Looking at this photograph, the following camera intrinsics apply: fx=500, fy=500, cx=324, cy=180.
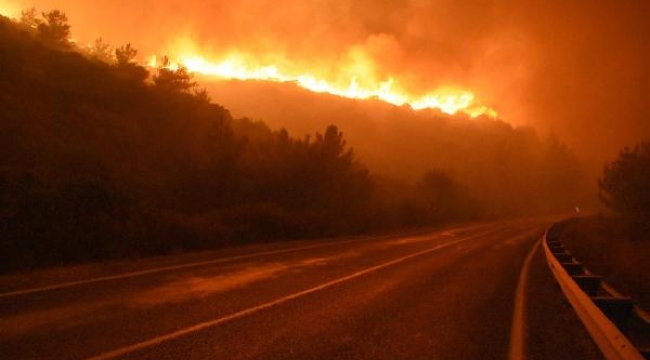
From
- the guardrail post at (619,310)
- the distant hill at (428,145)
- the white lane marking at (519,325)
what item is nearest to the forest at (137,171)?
the white lane marking at (519,325)

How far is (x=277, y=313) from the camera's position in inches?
289

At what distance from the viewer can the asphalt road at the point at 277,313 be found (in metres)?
5.53

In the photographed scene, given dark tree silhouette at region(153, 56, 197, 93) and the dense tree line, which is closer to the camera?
the dense tree line

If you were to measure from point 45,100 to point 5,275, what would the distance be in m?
27.2

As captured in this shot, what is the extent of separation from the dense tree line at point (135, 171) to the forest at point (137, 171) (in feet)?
0.21

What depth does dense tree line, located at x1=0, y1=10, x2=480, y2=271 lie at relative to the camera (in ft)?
44.2

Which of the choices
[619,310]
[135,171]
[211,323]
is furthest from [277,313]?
[135,171]

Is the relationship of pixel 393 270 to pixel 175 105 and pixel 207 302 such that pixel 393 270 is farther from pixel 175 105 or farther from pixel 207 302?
pixel 175 105

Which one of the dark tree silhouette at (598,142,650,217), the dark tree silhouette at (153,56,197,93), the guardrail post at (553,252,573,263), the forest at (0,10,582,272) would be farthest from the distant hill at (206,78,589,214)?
the guardrail post at (553,252,573,263)

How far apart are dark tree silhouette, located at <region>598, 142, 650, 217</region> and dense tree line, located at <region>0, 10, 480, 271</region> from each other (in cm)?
1908

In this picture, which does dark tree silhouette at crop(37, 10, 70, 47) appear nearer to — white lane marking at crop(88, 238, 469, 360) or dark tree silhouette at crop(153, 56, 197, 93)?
dark tree silhouette at crop(153, 56, 197, 93)

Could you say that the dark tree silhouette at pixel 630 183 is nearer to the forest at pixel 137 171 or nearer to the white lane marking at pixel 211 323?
the forest at pixel 137 171

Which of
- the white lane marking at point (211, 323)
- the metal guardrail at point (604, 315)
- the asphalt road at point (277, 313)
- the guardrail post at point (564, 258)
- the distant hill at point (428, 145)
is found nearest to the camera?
the metal guardrail at point (604, 315)

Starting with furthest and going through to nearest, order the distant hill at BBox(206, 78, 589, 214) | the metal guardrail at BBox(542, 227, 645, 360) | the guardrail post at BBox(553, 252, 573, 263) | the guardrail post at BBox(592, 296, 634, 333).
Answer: the distant hill at BBox(206, 78, 589, 214)
the guardrail post at BBox(553, 252, 573, 263)
the guardrail post at BBox(592, 296, 634, 333)
the metal guardrail at BBox(542, 227, 645, 360)
